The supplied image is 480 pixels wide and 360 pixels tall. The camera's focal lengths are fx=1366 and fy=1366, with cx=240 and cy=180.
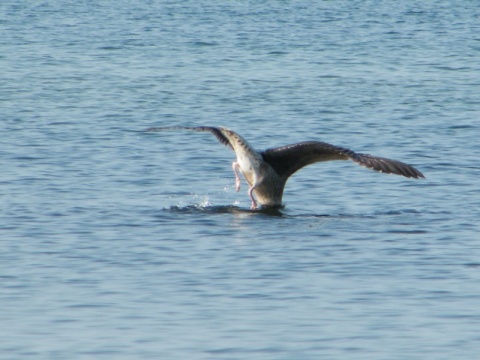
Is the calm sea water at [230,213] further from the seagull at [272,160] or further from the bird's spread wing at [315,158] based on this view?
the bird's spread wing at [315,158]

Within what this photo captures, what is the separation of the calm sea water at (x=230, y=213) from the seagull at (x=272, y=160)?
0.37 meters

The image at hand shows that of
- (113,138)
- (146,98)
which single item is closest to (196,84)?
(146,98)

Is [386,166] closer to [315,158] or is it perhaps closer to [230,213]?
[315,158]

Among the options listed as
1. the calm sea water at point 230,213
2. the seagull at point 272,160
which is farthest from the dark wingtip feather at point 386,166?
the calm sea water at point 230,213

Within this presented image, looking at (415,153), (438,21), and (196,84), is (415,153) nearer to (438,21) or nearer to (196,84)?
(196,84)

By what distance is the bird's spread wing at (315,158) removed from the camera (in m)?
16.8

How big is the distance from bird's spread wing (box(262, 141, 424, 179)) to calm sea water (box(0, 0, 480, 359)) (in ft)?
2.12

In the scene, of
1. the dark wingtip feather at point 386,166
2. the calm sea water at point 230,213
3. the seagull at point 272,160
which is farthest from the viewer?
the seagull at point 272,160

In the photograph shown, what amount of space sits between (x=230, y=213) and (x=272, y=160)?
2.97 feet

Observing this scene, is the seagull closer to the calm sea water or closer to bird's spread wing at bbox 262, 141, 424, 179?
bird's spread wing at bbox 262, 141, 424, 179

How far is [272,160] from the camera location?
58.3 feet

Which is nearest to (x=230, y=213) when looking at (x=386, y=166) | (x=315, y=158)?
(x=315, y=158)

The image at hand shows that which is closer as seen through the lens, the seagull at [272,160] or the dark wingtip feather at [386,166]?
the dark wingtip feather at [386,166]

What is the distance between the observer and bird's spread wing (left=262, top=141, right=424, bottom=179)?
1680 centimetres
